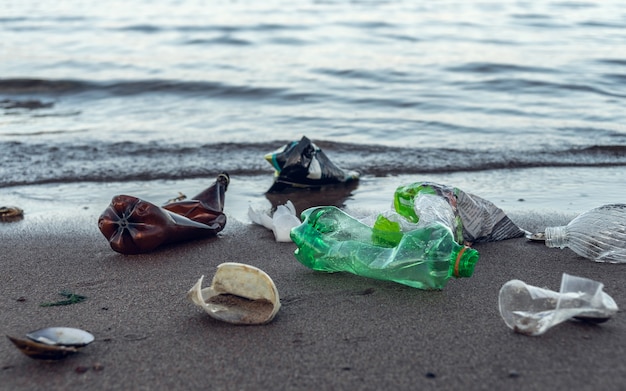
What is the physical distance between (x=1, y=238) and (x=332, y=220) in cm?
196

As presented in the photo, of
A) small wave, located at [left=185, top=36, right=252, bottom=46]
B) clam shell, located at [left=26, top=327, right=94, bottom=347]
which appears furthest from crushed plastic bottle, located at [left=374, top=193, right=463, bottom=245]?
small wave, located at [left=185, top=36, right=252, bottom=46]

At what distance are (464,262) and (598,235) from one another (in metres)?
0.87

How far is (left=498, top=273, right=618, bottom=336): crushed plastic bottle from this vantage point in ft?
8.28

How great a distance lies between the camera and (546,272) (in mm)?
3270

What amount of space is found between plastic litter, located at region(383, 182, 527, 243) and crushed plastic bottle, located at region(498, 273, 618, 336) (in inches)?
35.5

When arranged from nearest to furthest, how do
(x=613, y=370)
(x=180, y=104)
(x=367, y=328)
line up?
(x=613, y=370)
(x=367, y=328)
(x=180, y=104)

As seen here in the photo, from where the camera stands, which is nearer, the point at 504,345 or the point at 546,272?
the point at 504,345

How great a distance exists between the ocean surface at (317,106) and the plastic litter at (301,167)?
0.10 meters

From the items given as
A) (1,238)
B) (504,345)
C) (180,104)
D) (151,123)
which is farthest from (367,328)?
(180,104)

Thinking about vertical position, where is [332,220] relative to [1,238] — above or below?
above

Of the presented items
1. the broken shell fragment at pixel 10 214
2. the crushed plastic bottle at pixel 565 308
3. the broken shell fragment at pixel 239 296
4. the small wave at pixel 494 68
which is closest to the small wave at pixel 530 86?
the small wave at pixel 494 68

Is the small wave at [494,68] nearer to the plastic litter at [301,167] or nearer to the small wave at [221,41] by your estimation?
the small wave at [221,41]

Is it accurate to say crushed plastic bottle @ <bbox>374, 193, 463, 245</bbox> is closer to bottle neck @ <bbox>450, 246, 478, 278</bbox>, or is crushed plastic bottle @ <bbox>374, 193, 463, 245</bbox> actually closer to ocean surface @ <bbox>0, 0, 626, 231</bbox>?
bottle neck @ <bbox>450, 246, 478, 278</bbox>

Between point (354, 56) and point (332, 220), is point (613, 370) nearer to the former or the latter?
point (332, 220)
